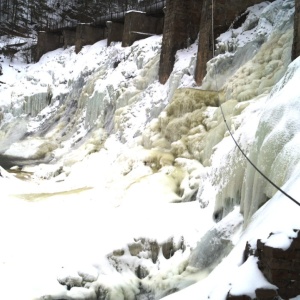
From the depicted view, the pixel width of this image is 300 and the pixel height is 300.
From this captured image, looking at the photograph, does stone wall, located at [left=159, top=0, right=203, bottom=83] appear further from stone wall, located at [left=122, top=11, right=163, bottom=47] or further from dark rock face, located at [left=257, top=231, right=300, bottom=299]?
dark rock face, located at [left=257, top=231, right=300, bottom=299]

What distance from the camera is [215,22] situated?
1170 cm

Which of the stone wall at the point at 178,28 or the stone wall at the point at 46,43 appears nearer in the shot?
the stone wall at the point at 178,28

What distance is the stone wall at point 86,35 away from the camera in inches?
896

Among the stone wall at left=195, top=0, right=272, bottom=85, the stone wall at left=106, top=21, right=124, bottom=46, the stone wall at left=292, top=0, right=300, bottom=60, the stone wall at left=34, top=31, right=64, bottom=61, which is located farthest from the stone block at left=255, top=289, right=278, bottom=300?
the stone wall at left=34, top=31, right=64, bottom=61

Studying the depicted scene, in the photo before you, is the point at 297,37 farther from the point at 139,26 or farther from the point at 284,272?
the point at 139,26

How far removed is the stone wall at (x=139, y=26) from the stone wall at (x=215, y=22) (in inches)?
265

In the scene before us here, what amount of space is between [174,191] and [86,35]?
54.0 ft

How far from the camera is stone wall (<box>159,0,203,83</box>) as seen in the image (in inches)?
530

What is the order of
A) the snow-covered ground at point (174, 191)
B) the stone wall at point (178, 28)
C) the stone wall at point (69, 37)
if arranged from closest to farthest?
the snow-covered ground at point (174, 191)
the stone wall at point (178, 28)
the stone wall at point (69, 37)

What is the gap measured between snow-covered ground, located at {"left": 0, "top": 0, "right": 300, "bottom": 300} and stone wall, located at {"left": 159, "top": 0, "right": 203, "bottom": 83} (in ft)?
1.13

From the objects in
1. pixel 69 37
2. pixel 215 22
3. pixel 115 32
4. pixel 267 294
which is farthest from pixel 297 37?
pixel 69 37

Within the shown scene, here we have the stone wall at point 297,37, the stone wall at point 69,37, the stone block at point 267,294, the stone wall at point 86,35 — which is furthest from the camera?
the stone wall at point 69,37

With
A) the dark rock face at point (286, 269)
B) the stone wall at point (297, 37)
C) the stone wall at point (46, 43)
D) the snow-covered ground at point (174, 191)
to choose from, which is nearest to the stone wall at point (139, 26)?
the snow-covered ground at point (174, 191)

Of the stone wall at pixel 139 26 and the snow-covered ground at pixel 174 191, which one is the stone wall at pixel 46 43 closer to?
the stone wall at pixel 139 26
